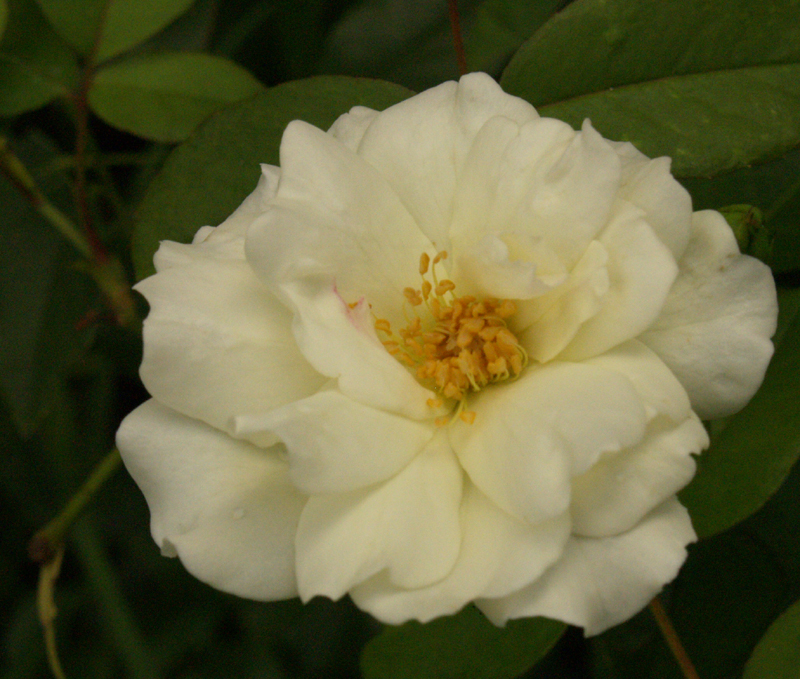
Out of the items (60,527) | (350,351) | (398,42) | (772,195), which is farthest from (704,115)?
(60,527)

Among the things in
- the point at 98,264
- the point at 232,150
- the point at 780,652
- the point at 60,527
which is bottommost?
the point at 60,527

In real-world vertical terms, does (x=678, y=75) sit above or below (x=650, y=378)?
above

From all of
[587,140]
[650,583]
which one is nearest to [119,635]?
[650,583]

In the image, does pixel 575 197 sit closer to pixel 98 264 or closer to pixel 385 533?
pixel 385 533

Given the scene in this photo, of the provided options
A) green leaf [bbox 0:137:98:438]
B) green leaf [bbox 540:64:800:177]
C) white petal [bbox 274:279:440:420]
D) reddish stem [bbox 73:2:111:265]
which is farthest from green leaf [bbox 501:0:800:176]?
green leaf [bbox 0:137:98:438]

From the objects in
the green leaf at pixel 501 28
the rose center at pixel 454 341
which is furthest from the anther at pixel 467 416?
the green leaf at pixel 501 28

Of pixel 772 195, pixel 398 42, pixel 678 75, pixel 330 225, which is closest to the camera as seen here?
pixel 330 225
